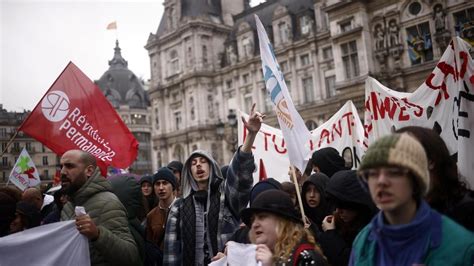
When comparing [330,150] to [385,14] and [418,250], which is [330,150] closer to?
[418,250]

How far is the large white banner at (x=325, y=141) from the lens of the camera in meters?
8.72

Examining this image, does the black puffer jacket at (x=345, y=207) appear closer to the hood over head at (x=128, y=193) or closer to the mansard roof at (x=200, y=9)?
the hood over head at (x=128, y=193)

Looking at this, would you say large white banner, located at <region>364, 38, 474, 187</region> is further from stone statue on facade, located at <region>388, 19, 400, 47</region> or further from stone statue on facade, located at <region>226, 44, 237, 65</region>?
stone statue on facade, located at <region>226, 44, 237, 65</region>

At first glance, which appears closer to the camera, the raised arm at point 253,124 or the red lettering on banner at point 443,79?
the raised arm at point 253,124

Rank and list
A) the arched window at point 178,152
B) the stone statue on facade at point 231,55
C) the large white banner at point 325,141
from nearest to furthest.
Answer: the large white banner at point 325,141 < the stone statue on facade at point 231,55 < the arched window at point 178,152

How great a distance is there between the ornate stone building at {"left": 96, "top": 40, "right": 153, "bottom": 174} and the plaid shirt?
68727 millimetres

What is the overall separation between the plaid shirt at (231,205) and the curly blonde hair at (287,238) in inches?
52.7

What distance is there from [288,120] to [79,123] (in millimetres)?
3281

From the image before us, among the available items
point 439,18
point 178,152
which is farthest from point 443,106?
point 178,152

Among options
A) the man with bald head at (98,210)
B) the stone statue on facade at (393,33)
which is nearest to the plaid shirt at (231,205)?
the man with bald head at (98,210)

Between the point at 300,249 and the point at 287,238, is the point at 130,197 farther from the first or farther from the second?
the point at 300,249

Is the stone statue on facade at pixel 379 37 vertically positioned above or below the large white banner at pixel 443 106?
above

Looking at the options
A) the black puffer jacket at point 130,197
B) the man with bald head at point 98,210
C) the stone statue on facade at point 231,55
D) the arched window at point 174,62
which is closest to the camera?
the man with bald head at point 98,210

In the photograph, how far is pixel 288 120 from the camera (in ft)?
15.0
